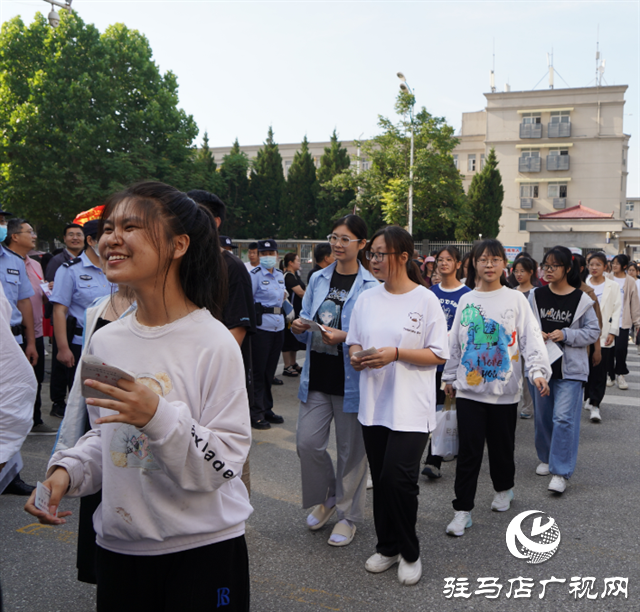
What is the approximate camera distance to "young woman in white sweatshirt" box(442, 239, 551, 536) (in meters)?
4.11

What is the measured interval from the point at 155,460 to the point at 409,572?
2225 millimetres

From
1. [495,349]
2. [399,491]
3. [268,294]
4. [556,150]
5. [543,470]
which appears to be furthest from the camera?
[556,150]

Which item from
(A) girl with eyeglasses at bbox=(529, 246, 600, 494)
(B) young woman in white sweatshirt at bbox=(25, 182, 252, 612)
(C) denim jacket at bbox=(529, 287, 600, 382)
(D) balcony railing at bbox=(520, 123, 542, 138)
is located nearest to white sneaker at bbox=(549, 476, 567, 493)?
(A) girl with eyeglasses at bbox=(529, 246, 600, 494)

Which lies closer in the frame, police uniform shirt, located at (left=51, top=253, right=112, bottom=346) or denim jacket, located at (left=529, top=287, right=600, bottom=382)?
denim jacket, located at (left=529, top=287, right=600, bottom=382)

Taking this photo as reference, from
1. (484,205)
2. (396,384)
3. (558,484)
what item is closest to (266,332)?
(558,484)

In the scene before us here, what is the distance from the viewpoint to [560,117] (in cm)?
5209

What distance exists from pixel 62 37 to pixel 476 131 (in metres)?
42.3

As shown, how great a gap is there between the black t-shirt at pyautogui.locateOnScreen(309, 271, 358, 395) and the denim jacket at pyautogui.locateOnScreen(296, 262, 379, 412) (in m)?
0.03

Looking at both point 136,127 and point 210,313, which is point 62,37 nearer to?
point 136,127

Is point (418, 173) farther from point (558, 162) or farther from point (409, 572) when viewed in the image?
point (409, 572)

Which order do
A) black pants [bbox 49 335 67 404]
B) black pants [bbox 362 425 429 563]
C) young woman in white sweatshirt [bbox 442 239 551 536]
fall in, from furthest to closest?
1. black pants [bbox 49 335 67 404]
2. young woman in white sweatshirt [bbox 442 239 551 536]
3. black pants [bbox 362 425 429 563]

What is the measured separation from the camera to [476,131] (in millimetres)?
60188

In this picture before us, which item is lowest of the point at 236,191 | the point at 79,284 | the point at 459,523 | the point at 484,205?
the point at 459,523
